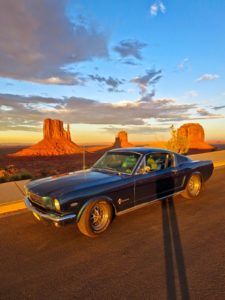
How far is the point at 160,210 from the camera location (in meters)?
5.43

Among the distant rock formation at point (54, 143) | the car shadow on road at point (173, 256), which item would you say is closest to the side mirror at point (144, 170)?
the car shadow on road at point (173, 256)

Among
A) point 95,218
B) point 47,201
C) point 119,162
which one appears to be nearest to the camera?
point 47,201

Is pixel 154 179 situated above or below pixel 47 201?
above

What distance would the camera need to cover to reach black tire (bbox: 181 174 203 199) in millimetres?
6245

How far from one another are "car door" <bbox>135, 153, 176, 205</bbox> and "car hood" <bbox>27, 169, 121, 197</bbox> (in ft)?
1.84

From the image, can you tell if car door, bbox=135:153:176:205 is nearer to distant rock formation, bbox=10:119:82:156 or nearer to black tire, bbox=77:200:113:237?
black tire, bbox=77:200:113:237

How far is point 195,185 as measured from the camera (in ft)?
21.3

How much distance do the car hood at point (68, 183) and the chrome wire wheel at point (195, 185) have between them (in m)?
2.65

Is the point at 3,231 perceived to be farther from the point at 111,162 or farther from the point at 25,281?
the point at 111,162

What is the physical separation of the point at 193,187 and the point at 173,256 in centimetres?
341

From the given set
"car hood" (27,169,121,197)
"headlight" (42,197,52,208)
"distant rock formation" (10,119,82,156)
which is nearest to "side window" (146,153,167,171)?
"car hood" (27,169,121,197)

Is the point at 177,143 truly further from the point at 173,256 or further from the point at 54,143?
the point at 54,143

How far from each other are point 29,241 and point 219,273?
117 inches

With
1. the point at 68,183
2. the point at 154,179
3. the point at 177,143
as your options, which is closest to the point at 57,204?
the point at 68,183
